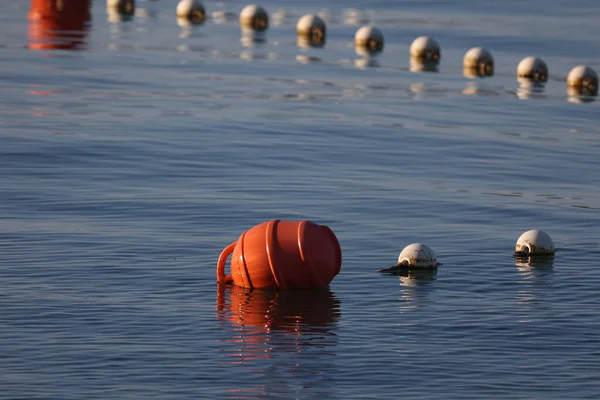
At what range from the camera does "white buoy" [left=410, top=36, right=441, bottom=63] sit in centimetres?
3225

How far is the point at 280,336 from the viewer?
38.6 feet

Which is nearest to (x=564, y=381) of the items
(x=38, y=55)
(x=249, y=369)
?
(x=249, y=369)

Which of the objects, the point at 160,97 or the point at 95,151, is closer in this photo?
the point at 95,151

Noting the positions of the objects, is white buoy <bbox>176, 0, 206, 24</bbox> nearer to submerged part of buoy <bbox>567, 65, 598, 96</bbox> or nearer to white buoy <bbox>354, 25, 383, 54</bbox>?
white buoy <bbox>354, 25, 383, 54</bbox>

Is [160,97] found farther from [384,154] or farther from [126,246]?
[126,246]

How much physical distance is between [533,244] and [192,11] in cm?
2588

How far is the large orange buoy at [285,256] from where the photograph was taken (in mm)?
13141

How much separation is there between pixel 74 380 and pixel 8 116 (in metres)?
13.5

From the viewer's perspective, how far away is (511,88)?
2856 centimetres

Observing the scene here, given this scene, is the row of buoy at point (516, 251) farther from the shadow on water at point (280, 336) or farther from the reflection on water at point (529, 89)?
the reflection on water at point (529, 89)

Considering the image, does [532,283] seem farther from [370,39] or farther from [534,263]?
[370,39]

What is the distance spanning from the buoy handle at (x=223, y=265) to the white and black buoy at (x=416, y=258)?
187 centimetres

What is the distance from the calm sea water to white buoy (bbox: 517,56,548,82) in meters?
0.30

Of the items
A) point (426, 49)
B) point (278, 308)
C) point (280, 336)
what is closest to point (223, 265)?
point (278, 308)
